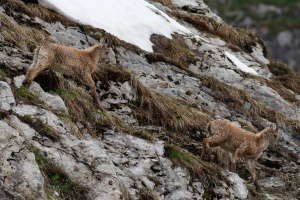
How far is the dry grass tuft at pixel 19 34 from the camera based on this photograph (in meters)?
13.2

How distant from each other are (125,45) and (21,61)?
5913 mm

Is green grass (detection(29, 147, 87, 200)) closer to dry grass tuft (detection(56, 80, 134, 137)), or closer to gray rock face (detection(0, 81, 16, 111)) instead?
gray rock face (detection(0, 81, 16, 111))

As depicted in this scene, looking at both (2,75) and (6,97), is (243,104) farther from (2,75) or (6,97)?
(6,97)

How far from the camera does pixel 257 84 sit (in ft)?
64.3

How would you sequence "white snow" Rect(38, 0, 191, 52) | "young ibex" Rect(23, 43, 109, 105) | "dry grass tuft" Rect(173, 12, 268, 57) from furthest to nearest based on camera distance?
"dry grass tuft" Rect(173, 12, 268, 57)
"white snow" Rect(38, 0, 191, 52)
"young ibex" Rect(23, 43, 109, 105)

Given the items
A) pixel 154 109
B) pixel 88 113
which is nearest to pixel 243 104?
pixel 154 109

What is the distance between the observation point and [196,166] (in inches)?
469

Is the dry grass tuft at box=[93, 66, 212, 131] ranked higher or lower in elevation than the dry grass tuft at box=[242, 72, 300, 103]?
lower

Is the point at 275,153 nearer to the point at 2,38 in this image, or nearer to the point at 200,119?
the point at 200,119

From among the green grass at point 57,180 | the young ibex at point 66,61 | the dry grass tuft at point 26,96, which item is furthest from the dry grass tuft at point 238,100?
the green grass at point 57,180

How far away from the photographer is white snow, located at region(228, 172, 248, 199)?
468 inches

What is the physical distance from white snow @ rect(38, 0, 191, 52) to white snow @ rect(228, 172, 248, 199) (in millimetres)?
7461

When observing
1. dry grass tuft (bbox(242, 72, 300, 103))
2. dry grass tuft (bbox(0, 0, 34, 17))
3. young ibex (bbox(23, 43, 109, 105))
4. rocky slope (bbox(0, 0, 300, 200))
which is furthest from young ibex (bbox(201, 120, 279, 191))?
dry grass tuft (bbox(242, 72, 300, 103))

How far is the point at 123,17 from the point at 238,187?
1041cm
